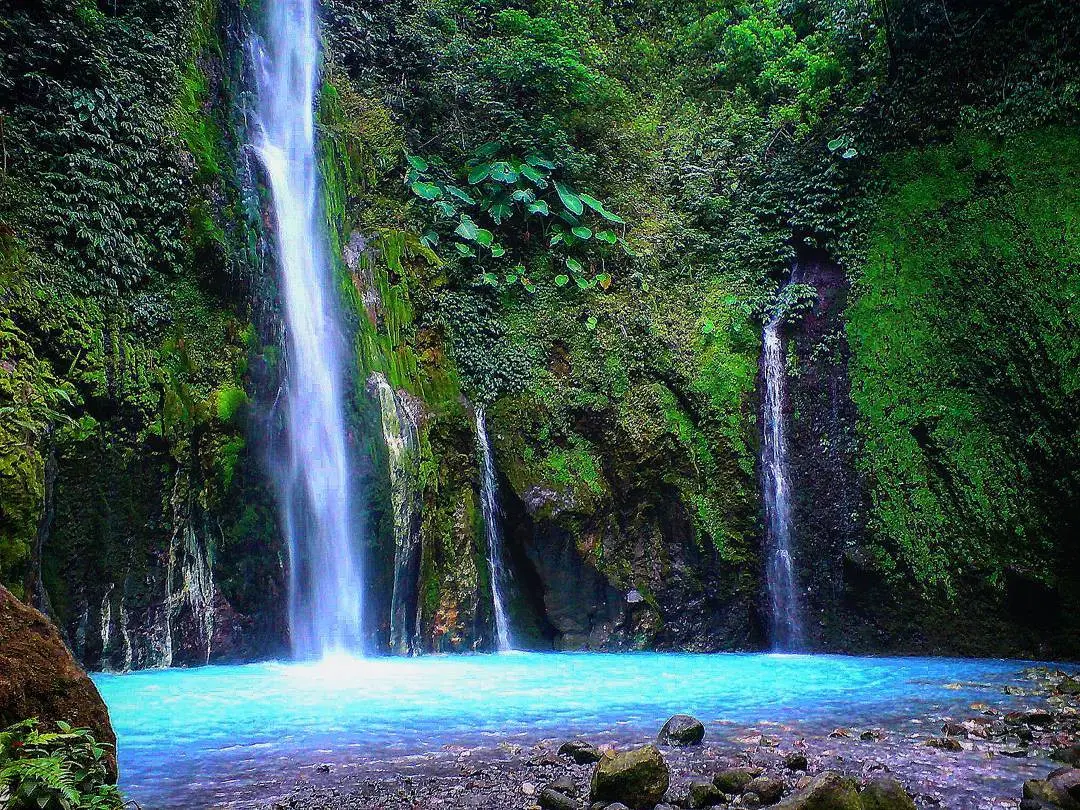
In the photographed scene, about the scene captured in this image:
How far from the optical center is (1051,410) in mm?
10062

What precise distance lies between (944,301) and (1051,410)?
245 centimetres

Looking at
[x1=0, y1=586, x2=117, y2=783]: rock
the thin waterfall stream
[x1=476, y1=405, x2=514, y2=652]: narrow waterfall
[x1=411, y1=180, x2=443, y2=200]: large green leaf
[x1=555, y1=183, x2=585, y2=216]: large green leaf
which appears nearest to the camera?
[x1=0, y1=586, x2=117, y2=783]: rock

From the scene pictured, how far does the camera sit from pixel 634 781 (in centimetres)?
373

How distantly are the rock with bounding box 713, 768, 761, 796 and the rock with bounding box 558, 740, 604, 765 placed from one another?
2.61 ft

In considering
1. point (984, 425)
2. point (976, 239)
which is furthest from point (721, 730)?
point (976, 239)

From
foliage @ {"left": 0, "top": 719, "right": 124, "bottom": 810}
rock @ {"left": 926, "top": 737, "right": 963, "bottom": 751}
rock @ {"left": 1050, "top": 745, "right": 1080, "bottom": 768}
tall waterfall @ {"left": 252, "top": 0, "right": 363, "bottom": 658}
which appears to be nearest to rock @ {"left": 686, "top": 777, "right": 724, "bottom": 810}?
rock @ {"left": 926, "top": 737, "right": 963, "bottom": 751}

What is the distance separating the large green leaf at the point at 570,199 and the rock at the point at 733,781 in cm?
1191

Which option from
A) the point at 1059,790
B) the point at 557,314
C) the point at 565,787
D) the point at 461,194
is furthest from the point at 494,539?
the point at 1059,790

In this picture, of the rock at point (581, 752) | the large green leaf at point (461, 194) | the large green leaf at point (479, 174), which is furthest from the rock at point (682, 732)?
the large green leaf at point (479, 174)

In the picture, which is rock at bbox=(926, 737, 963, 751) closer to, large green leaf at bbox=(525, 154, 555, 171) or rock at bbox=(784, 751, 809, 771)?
rock at bbox=(784, 751, 809, 771)

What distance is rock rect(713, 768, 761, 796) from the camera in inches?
154

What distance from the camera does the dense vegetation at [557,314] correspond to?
9016 mm

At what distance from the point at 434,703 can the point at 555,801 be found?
309 cm

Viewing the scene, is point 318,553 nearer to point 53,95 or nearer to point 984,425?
point 53,95
